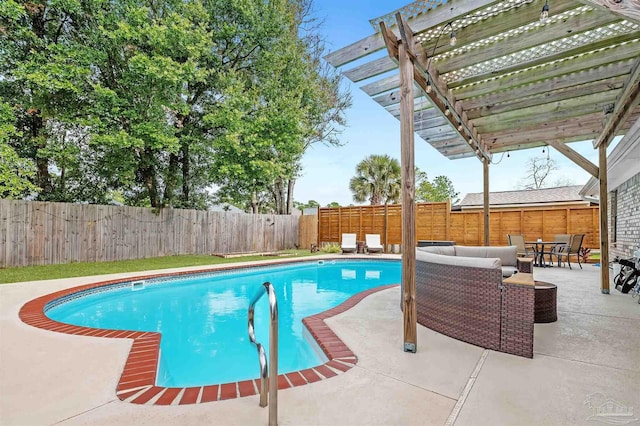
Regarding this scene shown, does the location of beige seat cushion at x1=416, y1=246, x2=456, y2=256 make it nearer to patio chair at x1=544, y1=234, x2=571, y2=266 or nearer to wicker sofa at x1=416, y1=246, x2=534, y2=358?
wicker sofa at x1=416, y1=246, x2=534, y2=358

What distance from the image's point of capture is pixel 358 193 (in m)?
18.8

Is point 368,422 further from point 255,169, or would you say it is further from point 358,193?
point 358,193

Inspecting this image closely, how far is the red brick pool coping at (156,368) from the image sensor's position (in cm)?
207

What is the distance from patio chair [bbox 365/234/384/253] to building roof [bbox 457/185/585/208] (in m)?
8.93

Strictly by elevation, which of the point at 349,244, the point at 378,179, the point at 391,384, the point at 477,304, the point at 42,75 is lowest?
the point at 391,384

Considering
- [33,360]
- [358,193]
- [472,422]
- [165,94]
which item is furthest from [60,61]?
[358,193]

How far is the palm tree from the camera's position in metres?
18.0

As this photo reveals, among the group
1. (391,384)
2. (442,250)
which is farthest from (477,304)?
(442,250)

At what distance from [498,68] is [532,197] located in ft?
61.6

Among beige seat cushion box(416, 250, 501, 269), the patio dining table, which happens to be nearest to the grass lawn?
beige seat cushion box(416, 250, 501, 269)

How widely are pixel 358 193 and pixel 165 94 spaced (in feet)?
38.6

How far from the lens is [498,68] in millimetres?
3715

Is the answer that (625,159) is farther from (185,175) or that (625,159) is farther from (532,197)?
(532,197)

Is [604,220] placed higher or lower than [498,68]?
lower
